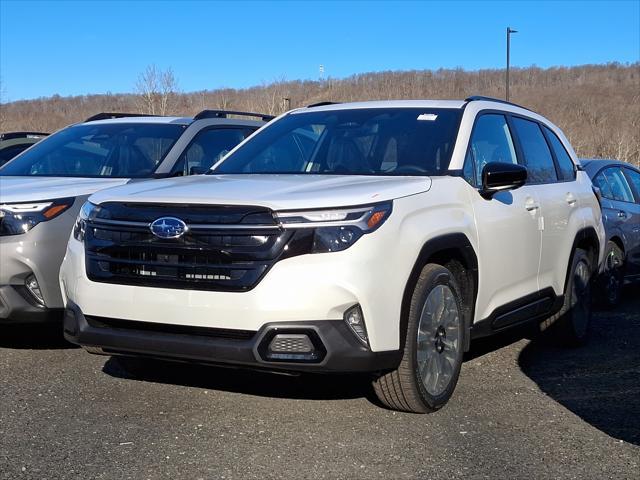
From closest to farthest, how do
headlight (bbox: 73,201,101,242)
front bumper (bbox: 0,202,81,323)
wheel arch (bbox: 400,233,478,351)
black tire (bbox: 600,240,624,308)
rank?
wheel arch (bbox: 400,233,478,351) → headlight (bbox: 73,201,101,242) → front bumper (bbox: 0,202,81,323) → black tire (bbox: 600,240,624,308)

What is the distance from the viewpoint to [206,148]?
734 centimetres

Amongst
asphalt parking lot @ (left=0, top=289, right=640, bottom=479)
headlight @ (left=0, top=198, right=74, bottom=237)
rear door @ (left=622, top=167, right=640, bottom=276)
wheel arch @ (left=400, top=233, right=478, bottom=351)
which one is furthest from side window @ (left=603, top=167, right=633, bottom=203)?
headlight @ (left=0, top=198, right=74, bottom=237)

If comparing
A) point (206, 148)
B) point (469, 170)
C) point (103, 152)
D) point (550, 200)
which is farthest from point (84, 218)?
point (550, 200)

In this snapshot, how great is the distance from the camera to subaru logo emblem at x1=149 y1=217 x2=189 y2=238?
414 cm

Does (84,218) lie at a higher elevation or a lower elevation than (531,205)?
higher

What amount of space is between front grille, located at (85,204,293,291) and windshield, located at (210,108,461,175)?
1.27 m

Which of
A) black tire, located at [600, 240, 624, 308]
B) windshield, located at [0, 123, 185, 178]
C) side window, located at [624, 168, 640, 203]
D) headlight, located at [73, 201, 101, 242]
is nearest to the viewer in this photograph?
headlight, located at [73, 201, 101, 242]

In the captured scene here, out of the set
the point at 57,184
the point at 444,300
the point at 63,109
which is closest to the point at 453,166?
the point at 444,300

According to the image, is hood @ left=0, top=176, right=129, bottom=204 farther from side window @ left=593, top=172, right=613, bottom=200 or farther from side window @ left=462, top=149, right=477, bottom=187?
side window @ left=593, top=172, right=613, bottom=200

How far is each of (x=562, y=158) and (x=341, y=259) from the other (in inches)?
136

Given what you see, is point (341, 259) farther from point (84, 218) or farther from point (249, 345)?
point (84, 218)

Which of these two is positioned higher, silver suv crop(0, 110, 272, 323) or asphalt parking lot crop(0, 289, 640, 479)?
silver suv crop(0, 110, 272, 323)

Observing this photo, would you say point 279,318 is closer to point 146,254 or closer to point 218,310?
point 218,310

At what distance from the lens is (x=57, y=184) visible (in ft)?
19.9
